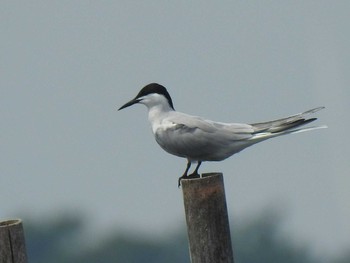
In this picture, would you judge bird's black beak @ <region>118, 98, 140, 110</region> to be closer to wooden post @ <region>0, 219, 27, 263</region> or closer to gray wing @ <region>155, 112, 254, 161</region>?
gray wing @ <region>155, 112, 254, 161</region>

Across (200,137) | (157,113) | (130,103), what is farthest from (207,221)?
(130,103)

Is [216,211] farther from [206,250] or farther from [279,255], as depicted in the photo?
[279,255]

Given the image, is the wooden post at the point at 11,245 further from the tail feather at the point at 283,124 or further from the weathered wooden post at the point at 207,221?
the tail feather at the point at 283,124

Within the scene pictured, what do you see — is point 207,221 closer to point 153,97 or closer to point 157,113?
point 157,113

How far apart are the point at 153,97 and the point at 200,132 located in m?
0.85

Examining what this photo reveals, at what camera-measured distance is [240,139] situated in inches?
459

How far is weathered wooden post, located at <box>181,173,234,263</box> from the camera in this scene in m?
9.91

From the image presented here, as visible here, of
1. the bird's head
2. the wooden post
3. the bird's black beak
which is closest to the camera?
the wooden post

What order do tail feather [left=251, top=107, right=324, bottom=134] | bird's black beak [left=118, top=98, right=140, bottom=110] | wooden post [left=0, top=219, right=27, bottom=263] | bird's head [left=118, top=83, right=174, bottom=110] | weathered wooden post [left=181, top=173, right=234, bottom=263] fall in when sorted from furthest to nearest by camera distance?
bird's black beak [left=118, top=98, right=140, bottom=110], bird's head [left=118, top=83, right=174, bottom=110], tail feather [left=251, top=107, right=324, bottom=134], weathered wooden post [left=181, top=173, right=234, bottom=263], wooden post [left=0, top=219, right=27, bottom=263]

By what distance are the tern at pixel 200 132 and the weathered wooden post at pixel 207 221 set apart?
4.57 ft

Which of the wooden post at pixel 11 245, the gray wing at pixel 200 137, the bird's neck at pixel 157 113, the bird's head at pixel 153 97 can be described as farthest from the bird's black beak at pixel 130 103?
the wooden post at pixel 11 245

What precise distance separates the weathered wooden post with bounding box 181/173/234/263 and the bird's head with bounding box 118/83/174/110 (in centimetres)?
257

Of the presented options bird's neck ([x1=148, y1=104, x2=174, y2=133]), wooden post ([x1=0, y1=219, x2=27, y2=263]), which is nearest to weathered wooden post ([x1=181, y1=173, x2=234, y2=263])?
wooden post ([x1=0, y1=219, x2=27, y2=263])

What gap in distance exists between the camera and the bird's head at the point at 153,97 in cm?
1250
